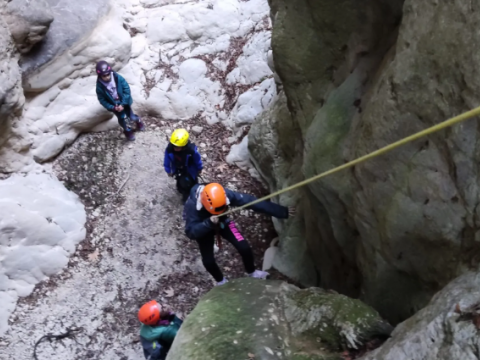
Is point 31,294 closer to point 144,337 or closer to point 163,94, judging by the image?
point 144,337

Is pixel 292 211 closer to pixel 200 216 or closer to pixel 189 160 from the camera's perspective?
pixel 200 216

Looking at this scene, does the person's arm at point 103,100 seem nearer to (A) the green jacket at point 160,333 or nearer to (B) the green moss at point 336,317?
(A) the green jacket at point 160,333

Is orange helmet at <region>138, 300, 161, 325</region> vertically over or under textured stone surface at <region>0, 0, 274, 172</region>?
under

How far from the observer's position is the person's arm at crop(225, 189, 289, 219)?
5.43 m

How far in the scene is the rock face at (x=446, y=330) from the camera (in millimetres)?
2309

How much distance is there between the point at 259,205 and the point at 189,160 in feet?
4.82

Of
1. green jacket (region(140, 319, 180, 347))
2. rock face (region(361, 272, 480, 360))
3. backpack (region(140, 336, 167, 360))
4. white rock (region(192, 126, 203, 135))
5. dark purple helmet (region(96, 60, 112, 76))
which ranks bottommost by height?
backpack (region(140, 336, 167, 360))

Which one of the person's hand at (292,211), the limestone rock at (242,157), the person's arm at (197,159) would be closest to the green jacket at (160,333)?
the person's hand at (292,211)

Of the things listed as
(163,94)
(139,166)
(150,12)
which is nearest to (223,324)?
(139,166)

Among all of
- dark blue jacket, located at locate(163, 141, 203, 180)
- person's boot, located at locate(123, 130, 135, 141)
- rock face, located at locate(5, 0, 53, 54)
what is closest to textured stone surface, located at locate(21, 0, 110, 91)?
rock face, located at locate(5, 0, 53, 54)

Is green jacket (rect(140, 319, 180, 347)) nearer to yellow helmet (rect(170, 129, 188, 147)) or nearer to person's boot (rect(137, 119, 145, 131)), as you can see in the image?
yellow helmet (rect(170, 129, 188, 147))

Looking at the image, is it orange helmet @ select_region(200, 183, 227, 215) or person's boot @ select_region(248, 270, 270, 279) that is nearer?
orange helmet @ select_region(200, 183, 227, 215)

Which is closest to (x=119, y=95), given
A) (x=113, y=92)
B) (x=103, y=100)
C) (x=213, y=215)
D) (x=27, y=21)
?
(x=113, y=92)

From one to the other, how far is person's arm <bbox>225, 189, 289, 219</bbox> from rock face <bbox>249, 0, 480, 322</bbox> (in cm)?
32
